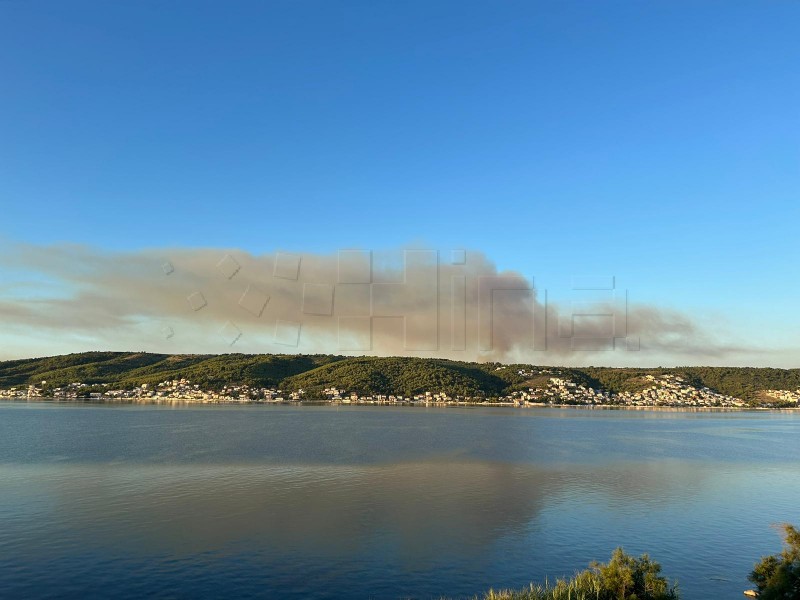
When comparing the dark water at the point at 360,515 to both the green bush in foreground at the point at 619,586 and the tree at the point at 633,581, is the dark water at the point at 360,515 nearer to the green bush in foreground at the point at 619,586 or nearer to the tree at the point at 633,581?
the green bush in foreground at the point at 619,586

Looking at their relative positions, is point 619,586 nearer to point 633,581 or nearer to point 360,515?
point 633,581

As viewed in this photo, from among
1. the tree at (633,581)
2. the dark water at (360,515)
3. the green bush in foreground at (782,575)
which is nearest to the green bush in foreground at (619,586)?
the tree at (633,581)

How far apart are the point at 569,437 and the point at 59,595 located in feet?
428

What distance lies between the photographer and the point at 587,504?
6216 cm

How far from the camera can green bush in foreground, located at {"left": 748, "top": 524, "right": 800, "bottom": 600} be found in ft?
87.4

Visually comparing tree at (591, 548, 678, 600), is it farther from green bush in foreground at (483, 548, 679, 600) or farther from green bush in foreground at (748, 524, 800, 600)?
green bush in foreground at (748, 524, 800, 600)

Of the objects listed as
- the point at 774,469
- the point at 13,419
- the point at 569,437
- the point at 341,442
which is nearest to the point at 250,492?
the point at 341,442

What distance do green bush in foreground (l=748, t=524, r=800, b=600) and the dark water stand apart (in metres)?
7.84

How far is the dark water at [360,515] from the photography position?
36.8 metres

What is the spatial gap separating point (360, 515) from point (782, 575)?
3674 cm

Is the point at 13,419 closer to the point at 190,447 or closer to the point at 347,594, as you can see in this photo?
the point at 190,447

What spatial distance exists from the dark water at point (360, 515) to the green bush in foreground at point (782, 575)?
784 centimetres

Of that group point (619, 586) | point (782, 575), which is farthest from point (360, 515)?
point (782, 575)

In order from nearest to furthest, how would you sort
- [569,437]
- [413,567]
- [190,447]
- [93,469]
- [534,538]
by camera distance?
[413,567]
[534,538]
[93,469]
[190,447]
[569,437]
